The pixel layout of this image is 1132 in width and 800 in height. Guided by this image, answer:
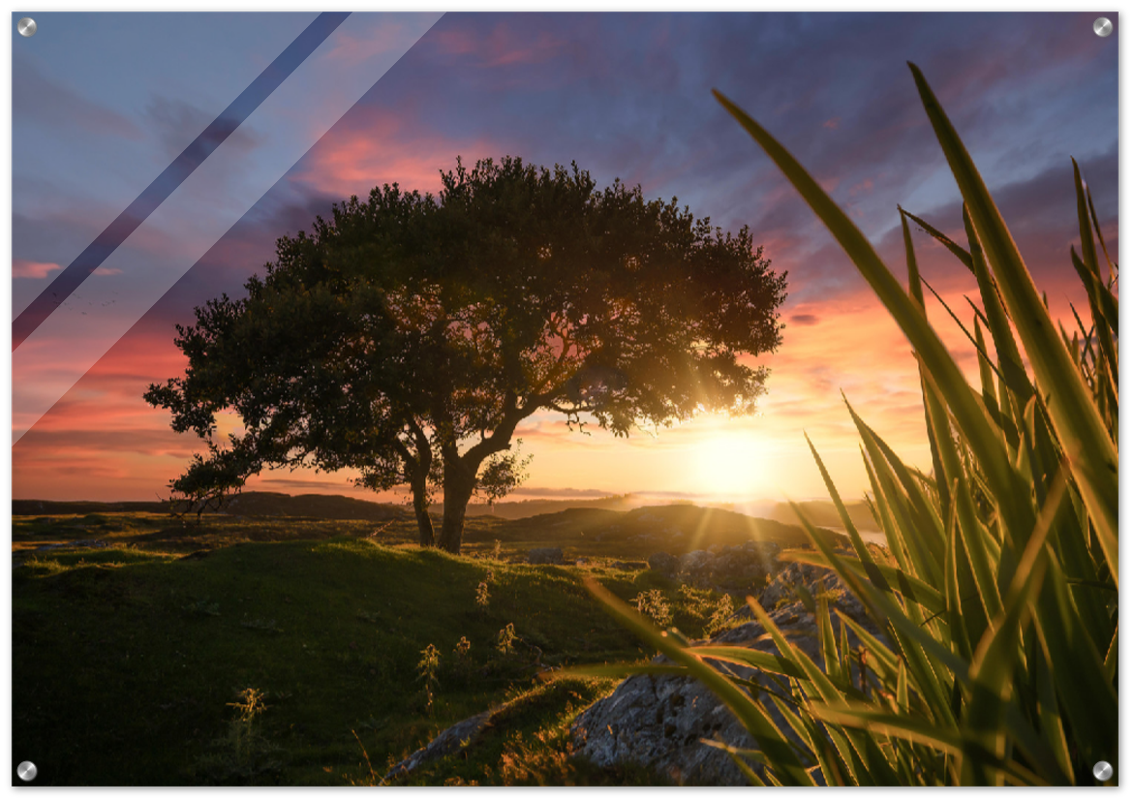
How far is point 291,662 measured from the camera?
1045 centimetres

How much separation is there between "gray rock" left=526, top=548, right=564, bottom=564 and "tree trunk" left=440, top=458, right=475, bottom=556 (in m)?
5.27

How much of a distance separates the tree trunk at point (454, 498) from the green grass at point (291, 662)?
3.74 meters

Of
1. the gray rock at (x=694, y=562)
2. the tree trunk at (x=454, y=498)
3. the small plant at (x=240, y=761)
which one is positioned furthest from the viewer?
the gray rock at (x=694, y=562)

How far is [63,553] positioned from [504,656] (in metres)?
11.6

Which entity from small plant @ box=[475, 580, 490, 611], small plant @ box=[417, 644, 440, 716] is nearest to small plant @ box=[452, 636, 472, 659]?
A: small plant @ box=[417, 644, 440, 716]

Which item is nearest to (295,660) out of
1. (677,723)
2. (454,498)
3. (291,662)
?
(291,662)

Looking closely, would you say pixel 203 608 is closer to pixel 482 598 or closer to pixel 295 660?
pixel 295 660

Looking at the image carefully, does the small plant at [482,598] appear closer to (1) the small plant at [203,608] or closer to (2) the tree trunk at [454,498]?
(1) the small plant at [203,608]

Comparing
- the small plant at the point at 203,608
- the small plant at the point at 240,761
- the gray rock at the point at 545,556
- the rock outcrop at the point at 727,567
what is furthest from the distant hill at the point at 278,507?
the small plant at the point at 240,761

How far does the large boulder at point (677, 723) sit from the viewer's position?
3744 mm

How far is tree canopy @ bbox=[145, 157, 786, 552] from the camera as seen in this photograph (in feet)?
53.6

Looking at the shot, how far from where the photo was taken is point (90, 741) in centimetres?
751

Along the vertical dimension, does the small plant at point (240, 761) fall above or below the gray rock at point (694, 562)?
above
